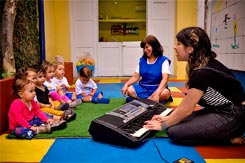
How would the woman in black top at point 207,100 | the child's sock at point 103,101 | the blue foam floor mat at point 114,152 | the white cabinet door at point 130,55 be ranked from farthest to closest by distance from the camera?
the white cabinet door at point 130,55 → the child's sock at point 103,101 → the woman in black top at point 207,100 → the blue foam floor mat at point 114,152

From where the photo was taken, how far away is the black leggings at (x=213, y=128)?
6.32ft

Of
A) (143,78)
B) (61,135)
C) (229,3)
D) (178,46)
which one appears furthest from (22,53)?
(229,3)

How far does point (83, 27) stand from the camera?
7031mm

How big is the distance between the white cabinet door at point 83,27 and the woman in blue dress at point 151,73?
12.4 ft

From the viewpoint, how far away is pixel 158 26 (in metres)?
7.03

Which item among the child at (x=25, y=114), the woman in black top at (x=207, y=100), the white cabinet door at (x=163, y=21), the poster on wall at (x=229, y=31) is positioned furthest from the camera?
the white cabinet door at (x=163, y=21)

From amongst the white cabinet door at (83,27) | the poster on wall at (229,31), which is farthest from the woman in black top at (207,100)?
the white cabinet door at (83,27)

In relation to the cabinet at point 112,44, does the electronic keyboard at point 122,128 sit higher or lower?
lower

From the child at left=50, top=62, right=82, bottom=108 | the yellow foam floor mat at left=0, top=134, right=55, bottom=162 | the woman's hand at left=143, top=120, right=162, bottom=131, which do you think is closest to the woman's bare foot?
the woman's hand at left=143, top=120, right=162, bottom=131

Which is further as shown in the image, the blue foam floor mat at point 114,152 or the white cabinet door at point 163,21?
the white cabinet door at point 163,21

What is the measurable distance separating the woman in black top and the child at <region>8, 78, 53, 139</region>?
1.08 meters

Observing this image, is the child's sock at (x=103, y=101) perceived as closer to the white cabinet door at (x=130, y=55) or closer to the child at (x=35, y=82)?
the child at (x=35, y=82)

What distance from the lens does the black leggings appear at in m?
1.93

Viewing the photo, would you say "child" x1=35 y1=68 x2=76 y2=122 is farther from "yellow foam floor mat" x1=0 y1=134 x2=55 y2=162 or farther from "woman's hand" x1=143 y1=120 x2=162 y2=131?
"woman's hand" x1=143 y1=120 x2=162 y2=131
